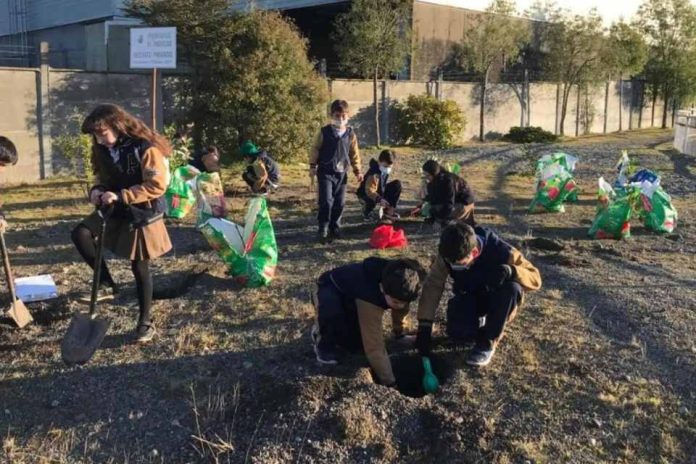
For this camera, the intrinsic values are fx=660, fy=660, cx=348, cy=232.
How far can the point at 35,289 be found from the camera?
190 inches

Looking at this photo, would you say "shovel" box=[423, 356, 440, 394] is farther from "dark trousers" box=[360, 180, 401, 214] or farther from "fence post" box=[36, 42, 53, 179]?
"fence post" box=[36, 42, 53, 179]

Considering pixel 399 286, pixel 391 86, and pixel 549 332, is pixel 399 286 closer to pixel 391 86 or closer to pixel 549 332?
pixel 549 332

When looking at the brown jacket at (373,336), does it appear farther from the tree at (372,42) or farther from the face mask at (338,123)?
the tree at (372,42)

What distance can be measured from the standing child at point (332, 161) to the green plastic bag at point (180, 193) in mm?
1476

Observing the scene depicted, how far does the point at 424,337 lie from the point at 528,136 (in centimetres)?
1945

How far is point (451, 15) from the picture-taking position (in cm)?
2245

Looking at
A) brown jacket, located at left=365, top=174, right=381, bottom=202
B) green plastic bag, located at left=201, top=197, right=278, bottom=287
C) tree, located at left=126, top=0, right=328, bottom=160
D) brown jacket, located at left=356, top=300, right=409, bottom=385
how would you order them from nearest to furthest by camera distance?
brown jacket, located at left=356, top=300, right=409, bottom=385, green plastic bag, located at left=201, top=197, right=278, bottom=287, brown jacket, located at left=365, top=174, right=381, bottom=202, tree, located at left=126, top=0, right=328, bottom=160

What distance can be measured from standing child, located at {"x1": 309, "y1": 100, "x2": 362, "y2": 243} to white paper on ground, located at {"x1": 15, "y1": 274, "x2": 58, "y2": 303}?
2.75 meters

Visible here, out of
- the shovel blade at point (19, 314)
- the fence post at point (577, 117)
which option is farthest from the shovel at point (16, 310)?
the fence post at point (577, 117)

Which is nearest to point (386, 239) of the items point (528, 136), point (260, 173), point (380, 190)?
point (380, 190)

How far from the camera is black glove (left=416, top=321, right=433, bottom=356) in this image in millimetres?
→ 3721

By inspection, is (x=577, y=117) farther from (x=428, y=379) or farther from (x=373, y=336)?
(x=373, y=336)

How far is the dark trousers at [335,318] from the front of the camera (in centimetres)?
370

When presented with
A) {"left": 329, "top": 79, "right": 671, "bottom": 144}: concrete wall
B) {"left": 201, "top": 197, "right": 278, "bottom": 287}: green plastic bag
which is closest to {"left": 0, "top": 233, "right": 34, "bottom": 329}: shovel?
{"left": 201, "top": 197, "right": 278, "bottom": 287}: green plastic bag
